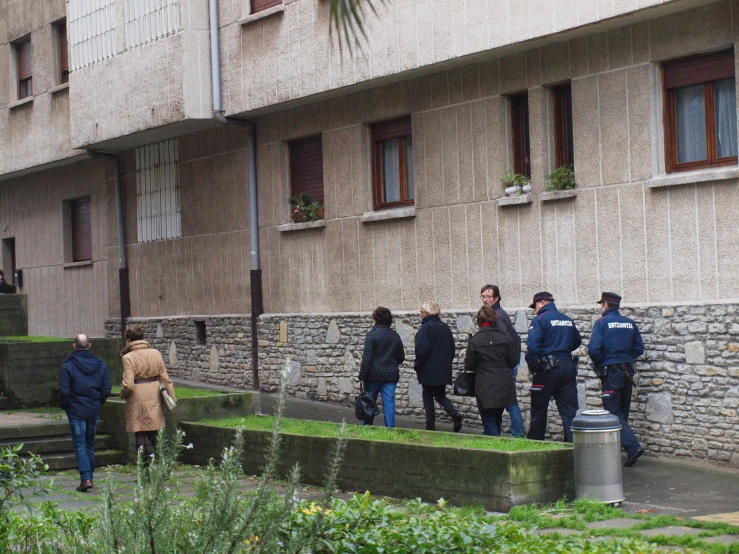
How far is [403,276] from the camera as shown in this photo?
1752 centimetres

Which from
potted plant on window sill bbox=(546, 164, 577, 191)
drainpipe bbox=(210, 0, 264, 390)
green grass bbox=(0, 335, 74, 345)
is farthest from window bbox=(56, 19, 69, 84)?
potted plant on window sill bbox=(546, 164, 577, 191)

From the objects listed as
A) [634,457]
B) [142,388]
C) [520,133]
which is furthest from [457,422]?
[142,388]

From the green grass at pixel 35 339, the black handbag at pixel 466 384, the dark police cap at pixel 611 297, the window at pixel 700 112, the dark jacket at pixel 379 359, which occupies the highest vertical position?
the window at pixel 700 112

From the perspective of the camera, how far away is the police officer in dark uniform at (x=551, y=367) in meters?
13.5

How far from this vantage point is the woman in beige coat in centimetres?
1296

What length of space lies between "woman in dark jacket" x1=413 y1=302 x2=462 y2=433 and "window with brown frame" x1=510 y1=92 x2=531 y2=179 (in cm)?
236

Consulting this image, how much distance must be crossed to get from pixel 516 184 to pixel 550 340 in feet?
9.65

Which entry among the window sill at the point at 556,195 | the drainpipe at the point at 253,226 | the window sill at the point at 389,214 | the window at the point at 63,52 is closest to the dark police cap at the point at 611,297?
the window sill at the point at 556,195

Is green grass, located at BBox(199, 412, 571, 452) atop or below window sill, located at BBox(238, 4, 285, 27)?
below

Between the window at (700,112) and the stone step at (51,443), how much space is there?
7.88 metres

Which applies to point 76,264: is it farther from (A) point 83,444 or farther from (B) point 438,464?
(B) point 438,464

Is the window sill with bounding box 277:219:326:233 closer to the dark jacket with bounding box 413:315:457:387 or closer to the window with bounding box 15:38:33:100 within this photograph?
the dark jacket with bounding box 413:315:457:387

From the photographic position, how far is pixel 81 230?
26594 mm

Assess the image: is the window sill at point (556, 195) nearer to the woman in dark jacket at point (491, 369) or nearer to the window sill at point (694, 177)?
the window sill at point (694, 177)
